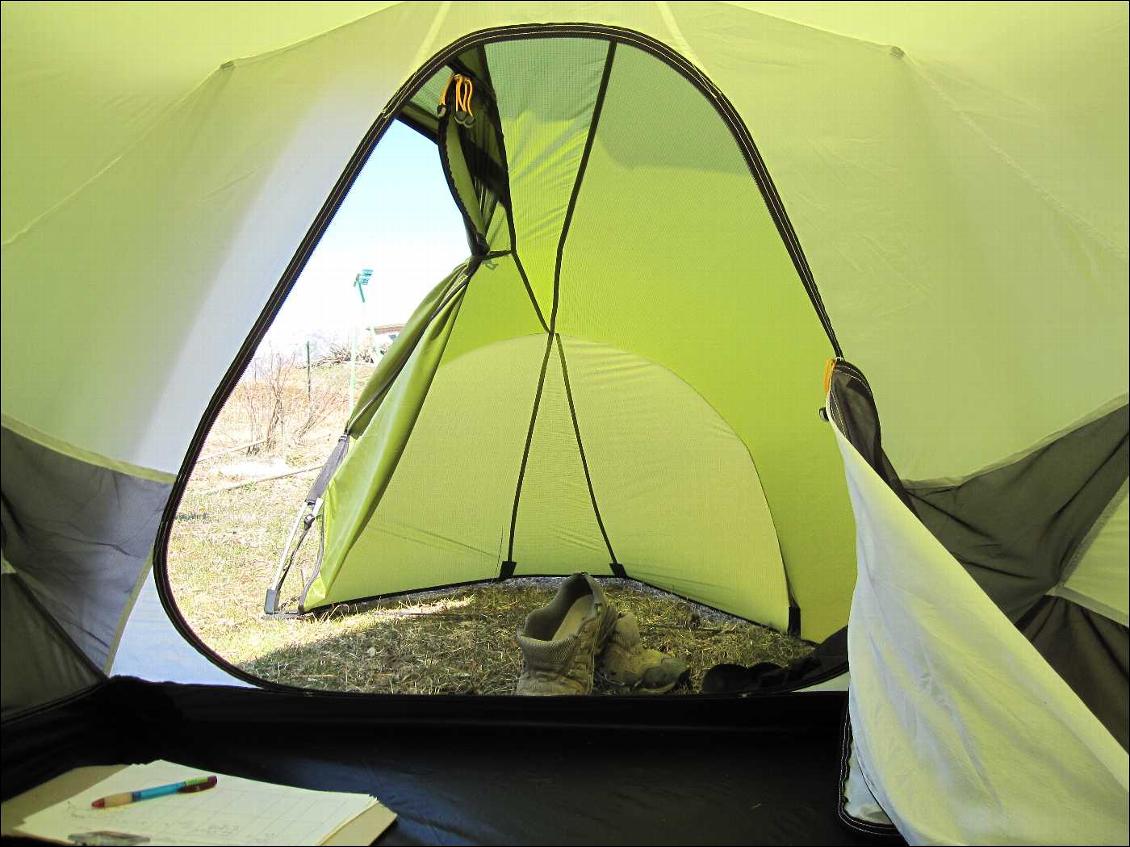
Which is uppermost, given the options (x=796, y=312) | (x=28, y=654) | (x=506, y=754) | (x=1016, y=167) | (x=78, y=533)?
(x=1016, y=167)

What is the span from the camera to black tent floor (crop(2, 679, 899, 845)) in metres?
1.40

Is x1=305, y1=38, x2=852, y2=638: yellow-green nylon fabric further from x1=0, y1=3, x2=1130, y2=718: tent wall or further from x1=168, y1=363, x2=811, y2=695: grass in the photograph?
x1=0, y1=3, x2=1130, y2=718: tent wall

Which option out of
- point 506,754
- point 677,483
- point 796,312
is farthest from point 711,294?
point 506,754

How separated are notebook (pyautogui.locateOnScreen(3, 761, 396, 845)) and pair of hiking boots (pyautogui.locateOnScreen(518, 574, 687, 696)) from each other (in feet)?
1.62

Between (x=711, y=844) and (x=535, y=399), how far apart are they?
1356 mm

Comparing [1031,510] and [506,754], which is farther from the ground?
[1031,510]

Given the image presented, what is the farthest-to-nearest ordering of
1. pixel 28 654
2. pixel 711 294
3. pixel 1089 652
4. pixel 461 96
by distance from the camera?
pixel 711 294 < pixel 461 96 < pixel 28 654 < pixel 1089 652

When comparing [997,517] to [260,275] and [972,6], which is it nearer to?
[972,6]

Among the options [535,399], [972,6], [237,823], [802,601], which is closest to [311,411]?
[535,399]

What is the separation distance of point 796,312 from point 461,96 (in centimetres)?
81

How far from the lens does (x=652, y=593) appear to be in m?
2.66

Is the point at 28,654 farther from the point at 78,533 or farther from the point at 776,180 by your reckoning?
the point at 776,180

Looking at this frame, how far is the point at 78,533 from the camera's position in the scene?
149cm

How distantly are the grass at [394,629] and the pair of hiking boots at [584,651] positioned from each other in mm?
72
